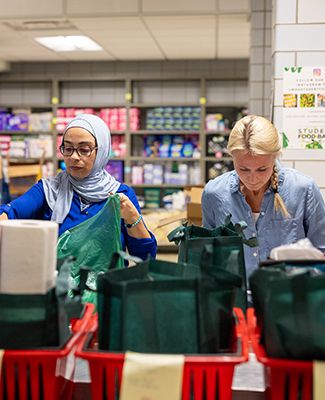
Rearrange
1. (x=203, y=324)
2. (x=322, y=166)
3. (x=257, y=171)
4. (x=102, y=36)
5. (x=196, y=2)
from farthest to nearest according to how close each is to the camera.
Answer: (x=102, y=36)
(x=196, y=2)
(x=322, y=166)
(x=257, y=171)
(x=203, y=324)

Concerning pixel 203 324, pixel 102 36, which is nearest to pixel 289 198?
pixel 203 324

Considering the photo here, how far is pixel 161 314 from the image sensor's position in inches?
37.5

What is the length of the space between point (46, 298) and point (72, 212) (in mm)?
1263

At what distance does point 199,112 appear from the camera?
25.4 feet

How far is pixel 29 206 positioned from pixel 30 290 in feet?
4.04

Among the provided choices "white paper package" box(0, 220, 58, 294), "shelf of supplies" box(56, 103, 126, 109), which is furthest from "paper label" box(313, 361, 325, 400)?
"shelf of supplies" box(56, 103, 126, 109)

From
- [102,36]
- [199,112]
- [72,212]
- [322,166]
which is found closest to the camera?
[72,212]

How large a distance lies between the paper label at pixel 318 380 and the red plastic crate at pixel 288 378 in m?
0.02

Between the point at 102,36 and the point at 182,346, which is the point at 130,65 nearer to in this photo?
the point at 102,36

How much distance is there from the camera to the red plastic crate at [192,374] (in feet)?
2.97

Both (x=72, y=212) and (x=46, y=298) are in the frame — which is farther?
(x=72, y=212)

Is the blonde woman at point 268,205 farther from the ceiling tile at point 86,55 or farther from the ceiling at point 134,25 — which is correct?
the ceiling tile at point 86,55

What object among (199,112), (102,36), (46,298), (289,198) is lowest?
(46,298)

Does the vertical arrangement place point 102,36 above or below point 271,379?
above
